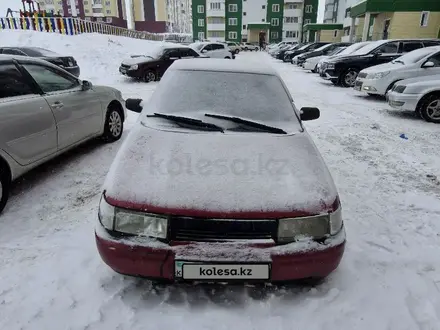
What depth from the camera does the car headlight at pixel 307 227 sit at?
1974mm

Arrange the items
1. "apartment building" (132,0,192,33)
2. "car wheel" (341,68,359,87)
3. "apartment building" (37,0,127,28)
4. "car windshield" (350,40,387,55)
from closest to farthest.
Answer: "car windshield" (350,40,387,55), "car wheel" (341,68,359,87), "apartment building" (132,0,192,33), "apartment building" (37,0,127,28)

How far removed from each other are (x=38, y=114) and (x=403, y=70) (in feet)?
29.4

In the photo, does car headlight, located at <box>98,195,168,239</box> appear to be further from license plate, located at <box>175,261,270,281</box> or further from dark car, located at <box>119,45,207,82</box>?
dark car, located at <box>119,45,207,82</box>

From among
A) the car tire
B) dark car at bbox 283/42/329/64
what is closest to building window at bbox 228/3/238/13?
dark car at bbox 283/42/329/64

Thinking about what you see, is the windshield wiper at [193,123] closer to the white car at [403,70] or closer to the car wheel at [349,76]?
the white car at [403,70]

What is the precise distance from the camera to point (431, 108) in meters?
6.98

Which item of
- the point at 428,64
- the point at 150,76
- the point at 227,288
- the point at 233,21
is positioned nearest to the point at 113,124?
the point at 227,288

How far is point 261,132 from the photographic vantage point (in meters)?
2.68

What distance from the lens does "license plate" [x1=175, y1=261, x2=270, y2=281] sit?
194cm

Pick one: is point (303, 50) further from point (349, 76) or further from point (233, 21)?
point (233, 21)

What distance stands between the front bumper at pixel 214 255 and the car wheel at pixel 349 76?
11.5 meters

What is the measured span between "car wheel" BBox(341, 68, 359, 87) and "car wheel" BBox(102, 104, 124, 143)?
9493mm

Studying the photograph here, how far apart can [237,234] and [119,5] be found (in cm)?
9300

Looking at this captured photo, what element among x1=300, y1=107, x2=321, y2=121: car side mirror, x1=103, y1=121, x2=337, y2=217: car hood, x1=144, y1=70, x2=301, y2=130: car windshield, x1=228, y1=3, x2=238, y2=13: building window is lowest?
x1=103, y1=121, x2=337, y2=217: car hood
